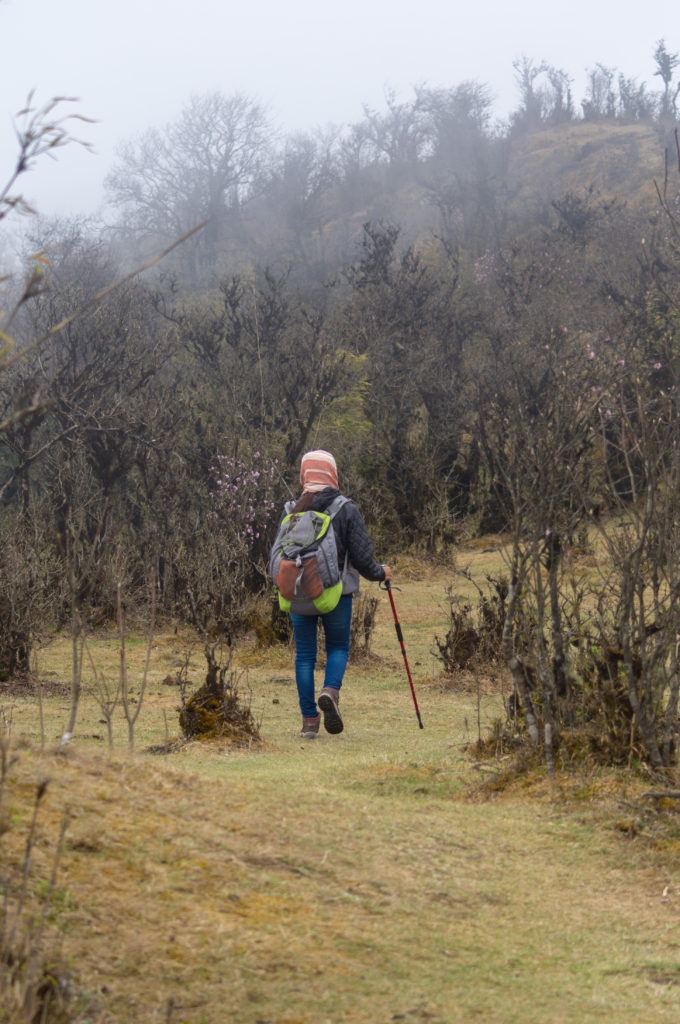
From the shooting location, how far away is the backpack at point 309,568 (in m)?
6.85

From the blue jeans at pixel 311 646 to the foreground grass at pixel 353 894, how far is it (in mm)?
1509

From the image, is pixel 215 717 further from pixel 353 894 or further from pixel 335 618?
pixel 353 894

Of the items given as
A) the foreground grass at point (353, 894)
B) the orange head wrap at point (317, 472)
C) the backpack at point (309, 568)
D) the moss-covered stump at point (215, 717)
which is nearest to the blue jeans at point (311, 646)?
the backpack at point (309, 568)

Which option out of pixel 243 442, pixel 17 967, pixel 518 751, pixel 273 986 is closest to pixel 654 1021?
pixel 273 986

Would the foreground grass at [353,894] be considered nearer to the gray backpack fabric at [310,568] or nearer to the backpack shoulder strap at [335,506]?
the gray backpack fabric at [310,568]

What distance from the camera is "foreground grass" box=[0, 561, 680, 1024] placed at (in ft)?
9.61

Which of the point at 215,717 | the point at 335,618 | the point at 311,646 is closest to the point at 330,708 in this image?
the point at 311,646

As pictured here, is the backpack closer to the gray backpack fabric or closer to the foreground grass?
the gray backpack fabric

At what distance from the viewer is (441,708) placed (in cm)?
848

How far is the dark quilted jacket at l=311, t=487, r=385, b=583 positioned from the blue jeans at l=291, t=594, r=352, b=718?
0.20 meters

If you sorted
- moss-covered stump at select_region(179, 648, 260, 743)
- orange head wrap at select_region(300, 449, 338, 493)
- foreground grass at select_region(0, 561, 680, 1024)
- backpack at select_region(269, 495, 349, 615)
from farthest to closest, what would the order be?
orange head wrap at select_region(300, 449, 338, 493), backpack at select_region(269, 495, 349, 615), moss-covered stump at select_region(179, 648, 260, 743), foreground grass at select_region(0, 561, 680, 1024)

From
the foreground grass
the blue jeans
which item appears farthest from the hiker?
the foreground grass

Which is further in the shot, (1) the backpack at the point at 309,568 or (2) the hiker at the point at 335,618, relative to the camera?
(2) the hiker at the point at 335,618

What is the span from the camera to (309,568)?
6.85m
